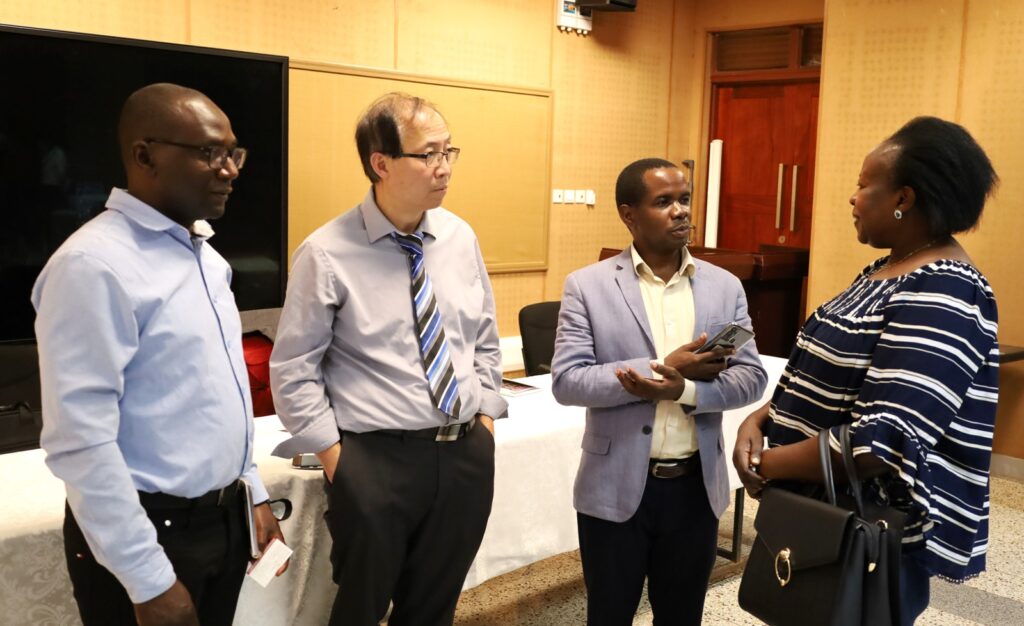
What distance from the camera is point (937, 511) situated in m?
1.69

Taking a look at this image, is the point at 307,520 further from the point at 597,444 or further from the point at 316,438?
the point at 597,444

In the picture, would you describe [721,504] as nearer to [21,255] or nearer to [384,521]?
[384,521]

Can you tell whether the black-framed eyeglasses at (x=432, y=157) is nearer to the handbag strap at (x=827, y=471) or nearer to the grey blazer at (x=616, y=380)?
the grey blazer at (x=616, y=380)

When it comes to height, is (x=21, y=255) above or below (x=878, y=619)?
above

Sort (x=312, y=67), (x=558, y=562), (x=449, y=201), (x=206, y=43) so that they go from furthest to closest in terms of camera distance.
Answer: (x=449, y=201)
(x=312, y=67)
(x=206, y=43)
(x=558, y=562)

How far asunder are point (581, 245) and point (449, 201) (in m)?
1.39

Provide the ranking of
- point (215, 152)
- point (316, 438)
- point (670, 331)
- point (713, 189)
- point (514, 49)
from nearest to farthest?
point (215, 152), point (316, 438), point (670, 331), point (514, 49), point (713, 189)

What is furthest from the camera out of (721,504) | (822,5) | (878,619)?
(822,5)

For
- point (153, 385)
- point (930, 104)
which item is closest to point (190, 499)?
point (153, 385)

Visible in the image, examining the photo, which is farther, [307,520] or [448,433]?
[307,520]

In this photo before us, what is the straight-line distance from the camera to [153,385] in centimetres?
157

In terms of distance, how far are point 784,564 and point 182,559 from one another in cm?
107

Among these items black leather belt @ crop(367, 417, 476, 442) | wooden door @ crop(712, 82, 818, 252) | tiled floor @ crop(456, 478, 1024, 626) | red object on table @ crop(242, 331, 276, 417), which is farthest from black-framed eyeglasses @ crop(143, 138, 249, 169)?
wooden door @ crop(712, 82, 818, 252)

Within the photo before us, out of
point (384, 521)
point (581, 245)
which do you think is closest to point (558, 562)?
point (384, 521)
